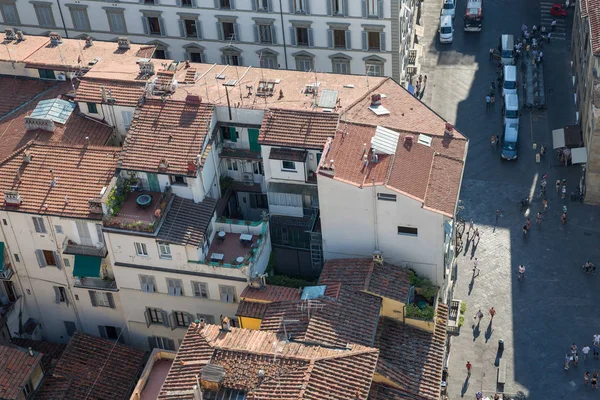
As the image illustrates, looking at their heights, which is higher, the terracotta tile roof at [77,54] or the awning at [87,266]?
the terracotta tile roof at [77,54]

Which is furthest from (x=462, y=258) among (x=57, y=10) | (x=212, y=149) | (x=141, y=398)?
(x=57, y=10)

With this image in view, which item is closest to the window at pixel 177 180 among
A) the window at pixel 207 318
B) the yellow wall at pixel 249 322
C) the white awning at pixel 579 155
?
the window at pixel 207 318

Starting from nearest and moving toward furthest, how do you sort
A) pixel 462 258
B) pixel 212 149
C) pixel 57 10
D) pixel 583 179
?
1. pixel 212 149
2. pixel 462 258
3. pixel 583 179
4. pixel 57 10

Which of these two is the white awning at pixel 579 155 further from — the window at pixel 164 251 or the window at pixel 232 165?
the window at pixel 164 251

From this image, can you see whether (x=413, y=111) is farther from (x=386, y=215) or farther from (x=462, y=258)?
(x=462, y=258)

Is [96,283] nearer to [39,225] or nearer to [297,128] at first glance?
[39,225]

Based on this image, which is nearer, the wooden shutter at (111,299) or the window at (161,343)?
the wooden shutter at (111,299)

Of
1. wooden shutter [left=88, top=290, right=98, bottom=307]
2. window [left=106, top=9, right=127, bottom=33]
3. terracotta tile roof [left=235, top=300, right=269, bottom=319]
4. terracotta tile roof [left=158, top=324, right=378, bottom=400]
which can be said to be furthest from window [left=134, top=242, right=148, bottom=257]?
window [left=106, top=9, right=127, bottom=33]
